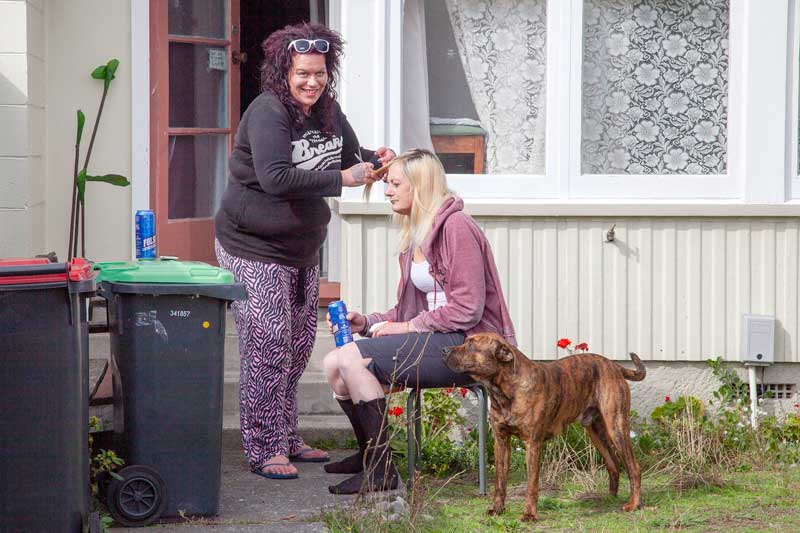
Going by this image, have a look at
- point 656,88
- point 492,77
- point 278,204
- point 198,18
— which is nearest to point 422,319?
point 278,204

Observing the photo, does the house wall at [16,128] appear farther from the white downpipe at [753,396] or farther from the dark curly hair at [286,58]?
the white downpipe at [753,396]

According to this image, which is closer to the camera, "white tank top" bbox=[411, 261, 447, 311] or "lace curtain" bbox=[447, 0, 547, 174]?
"white tank top" bbox=[411, 261, 447, 311]

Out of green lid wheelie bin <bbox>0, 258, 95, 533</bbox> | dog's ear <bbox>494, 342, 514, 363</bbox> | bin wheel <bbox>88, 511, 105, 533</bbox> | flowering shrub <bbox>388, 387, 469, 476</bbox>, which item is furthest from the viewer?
flowering shrub <bbox>388, 387, 469, 476</bbox>

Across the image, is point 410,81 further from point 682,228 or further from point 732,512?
point 732,512

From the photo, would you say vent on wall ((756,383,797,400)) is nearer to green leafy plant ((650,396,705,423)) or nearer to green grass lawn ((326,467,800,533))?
green leafy plant ((650,396,705,423))

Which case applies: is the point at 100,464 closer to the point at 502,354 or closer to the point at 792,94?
the point at 502,354

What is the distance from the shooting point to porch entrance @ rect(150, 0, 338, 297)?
7328 mm

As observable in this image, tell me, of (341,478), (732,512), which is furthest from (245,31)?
(732,512)

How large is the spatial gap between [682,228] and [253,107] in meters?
2.54

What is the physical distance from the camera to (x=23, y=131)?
6.60 meters

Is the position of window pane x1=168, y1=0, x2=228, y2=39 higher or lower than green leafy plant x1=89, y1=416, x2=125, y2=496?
higher

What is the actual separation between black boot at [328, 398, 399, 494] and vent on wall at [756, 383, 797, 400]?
2485 mm

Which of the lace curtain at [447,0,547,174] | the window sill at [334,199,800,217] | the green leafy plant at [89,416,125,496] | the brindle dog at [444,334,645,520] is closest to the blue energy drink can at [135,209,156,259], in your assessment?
the green leafy plant at [89,416,125,496]

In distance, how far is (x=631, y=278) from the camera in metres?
6.70
